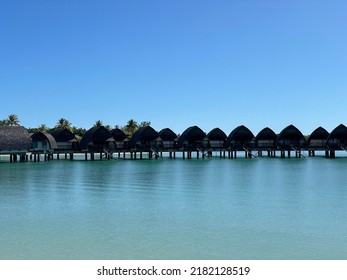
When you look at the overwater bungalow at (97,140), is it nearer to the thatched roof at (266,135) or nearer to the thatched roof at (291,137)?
the thatched roof at (266,135)

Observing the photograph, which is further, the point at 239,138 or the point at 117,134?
the point at 117,134

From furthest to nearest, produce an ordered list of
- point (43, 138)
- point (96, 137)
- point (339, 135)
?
point (339, 135) → point (96, 137) → point (43, 138)

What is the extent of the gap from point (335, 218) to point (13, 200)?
55.7 ft

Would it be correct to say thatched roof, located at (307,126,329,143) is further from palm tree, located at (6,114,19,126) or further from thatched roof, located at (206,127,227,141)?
palm tree, located at (6,114,19,126)

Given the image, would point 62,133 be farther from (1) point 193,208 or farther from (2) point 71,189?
(1) point 193,208

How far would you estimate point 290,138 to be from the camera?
6556 centimetres

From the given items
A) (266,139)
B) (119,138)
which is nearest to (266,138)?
(266,139)

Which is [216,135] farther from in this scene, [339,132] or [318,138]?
[339,132]

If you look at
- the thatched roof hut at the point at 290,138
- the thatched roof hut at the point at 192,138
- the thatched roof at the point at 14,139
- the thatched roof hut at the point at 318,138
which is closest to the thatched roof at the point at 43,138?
the thatched roof at the point at 14,139

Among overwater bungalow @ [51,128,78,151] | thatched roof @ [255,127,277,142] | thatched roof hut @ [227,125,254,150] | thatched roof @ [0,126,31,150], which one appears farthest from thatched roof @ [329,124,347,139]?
thatched roof @ [0,126,31,150]

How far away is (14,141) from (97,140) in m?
12.1

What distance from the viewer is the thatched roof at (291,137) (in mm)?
64688

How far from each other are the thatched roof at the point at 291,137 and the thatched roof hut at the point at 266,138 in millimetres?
1084

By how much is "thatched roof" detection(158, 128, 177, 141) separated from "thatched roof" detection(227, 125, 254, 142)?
9584 mm
